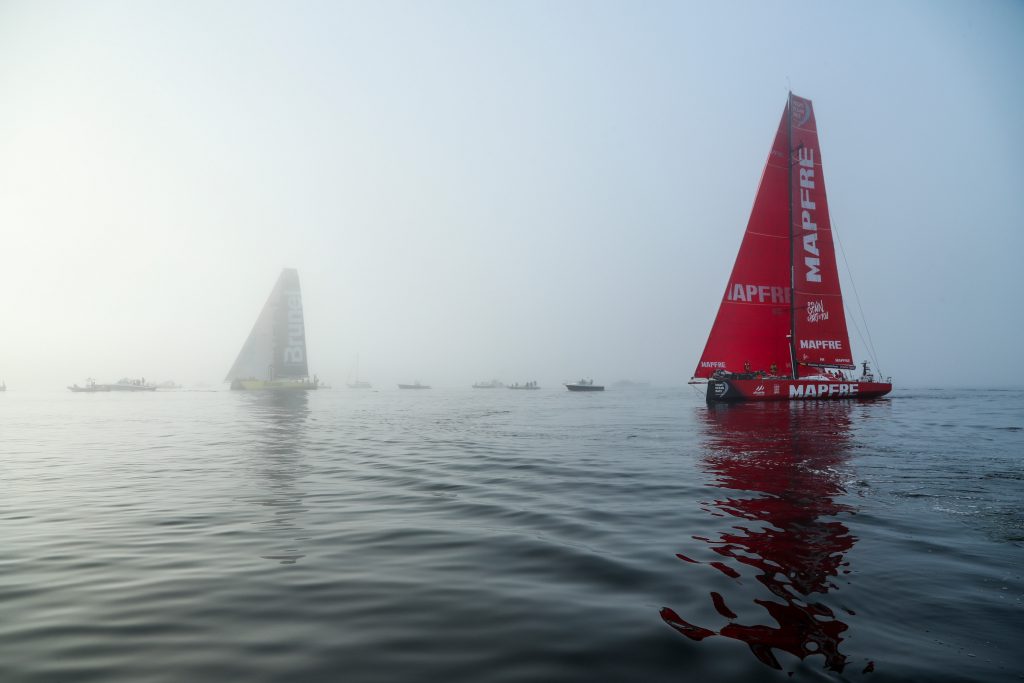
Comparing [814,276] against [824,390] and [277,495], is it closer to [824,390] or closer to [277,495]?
[824,390]

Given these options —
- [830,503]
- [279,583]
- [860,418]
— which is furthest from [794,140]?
[279,583]

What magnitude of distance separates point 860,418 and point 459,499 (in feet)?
74.9

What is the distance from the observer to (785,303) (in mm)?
36781

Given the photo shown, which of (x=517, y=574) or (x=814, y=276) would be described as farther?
(x=814, y=276)

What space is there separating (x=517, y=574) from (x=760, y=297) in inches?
1415

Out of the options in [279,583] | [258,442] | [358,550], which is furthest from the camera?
[258,442]

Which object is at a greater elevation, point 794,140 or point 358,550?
point 794,140

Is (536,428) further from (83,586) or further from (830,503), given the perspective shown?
(83,586)

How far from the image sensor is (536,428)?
2259cm

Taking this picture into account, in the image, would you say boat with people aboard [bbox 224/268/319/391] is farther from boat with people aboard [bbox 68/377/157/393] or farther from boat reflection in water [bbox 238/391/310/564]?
boat reflection in water [bbox 238/391/310/564]

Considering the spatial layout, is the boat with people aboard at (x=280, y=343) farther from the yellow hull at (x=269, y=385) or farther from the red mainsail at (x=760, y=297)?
the red mainsail at (x=760, y=297)

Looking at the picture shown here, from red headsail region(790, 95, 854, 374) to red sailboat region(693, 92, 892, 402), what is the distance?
7 cm

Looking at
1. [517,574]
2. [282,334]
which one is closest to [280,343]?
[282,334]

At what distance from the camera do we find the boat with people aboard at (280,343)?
81.7 meters
